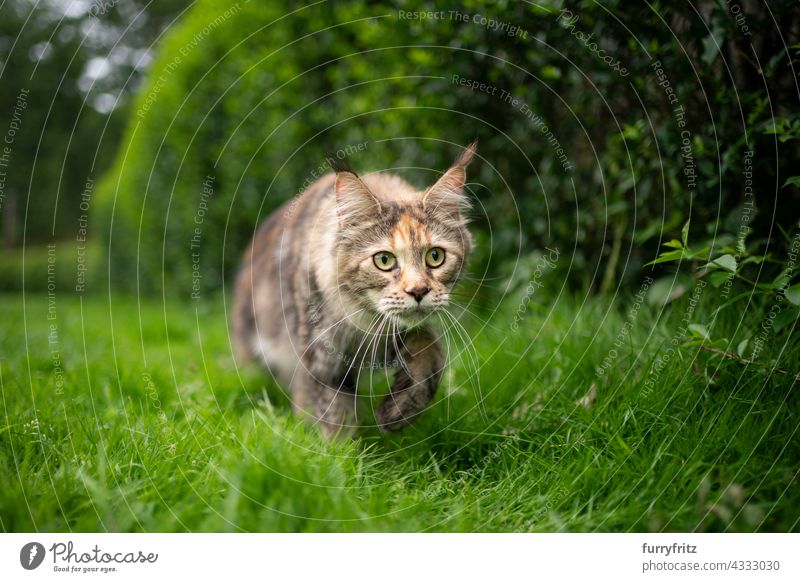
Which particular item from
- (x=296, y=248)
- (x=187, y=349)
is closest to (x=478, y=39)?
(x=296, y=248)

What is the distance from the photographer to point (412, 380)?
2348 mm

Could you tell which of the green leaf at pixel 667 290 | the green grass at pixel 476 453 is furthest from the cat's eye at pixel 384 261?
the green leaf at pixel 667 290

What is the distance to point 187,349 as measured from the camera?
4547 millimetres

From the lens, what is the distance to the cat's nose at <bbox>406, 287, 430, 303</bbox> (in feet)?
7.18

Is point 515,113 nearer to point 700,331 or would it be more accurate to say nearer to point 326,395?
point 700,331

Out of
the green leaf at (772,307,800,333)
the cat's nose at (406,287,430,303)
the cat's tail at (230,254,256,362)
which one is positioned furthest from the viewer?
the cat's tail at (230,254,256,362)

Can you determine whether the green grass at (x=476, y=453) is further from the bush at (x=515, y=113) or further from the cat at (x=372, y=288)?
the bush at (x=515, y=113)
